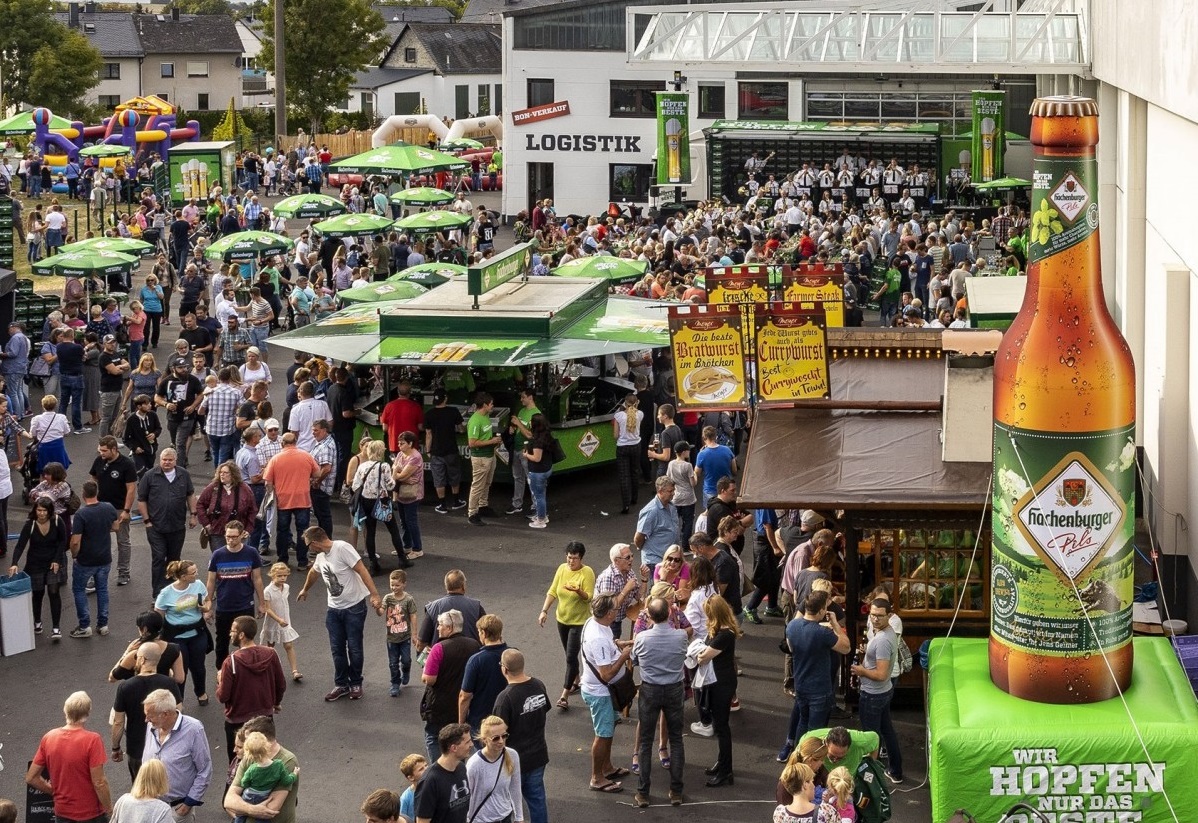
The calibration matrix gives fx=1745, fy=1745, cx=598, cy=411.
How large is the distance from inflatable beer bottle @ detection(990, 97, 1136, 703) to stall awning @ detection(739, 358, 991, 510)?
7.03 ft

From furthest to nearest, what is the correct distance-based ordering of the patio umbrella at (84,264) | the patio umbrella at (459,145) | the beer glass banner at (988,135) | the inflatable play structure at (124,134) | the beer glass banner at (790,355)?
the patio umbrella at (459,145)
the inflatable play structure at (124,134)
the beer glass banner at (988,135)
the patio umbrella at (84,264)
the beer glass banner at (790,355)

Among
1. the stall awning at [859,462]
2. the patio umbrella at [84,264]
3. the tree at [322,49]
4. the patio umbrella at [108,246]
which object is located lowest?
the stall awning at [859,462]

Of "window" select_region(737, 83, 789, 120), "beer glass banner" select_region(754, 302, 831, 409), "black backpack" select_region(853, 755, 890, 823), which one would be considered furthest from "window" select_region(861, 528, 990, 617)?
"window" select_region(737, 83, 789, 120)

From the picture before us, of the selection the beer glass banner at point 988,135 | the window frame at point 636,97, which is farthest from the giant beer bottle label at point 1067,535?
the window frame at point 636,97

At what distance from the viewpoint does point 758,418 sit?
48.2 ft

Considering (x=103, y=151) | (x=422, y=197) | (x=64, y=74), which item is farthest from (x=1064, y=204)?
(x=64, y=74)

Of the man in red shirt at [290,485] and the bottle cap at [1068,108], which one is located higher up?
the bottle cap at [1068,108]

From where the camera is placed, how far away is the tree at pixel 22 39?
7044 cm

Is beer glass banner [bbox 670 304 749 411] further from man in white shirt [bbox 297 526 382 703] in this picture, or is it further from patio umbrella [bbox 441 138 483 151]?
patio umbrella [bbox 441 138 483 151]

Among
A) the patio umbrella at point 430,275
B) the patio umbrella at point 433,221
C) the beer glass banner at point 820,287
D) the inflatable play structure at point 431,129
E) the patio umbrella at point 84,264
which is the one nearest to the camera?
the beer glass banner at point 820,287

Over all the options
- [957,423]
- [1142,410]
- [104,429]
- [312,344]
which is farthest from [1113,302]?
[104,429]

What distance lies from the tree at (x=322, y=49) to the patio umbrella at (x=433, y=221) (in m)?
41.5

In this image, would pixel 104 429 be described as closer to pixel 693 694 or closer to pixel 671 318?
pixel 671 318

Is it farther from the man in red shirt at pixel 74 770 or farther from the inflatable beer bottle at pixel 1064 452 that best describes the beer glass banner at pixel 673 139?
the man in red shirt at pixel 74 770
